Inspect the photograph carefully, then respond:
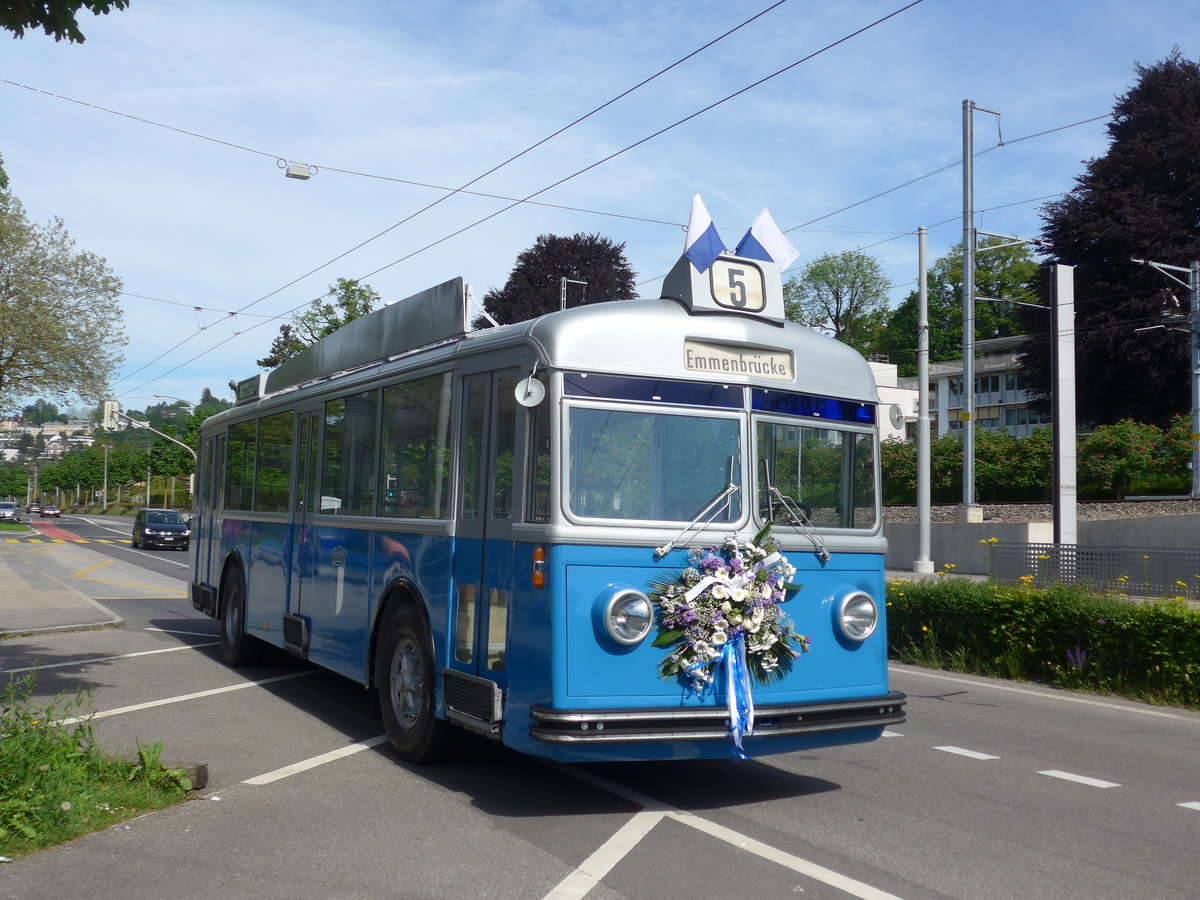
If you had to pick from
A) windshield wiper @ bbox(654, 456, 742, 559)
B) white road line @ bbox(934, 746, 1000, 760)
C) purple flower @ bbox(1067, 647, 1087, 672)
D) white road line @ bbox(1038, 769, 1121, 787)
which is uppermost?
windshield wiper @ bbox(654, 456, 742, 559)

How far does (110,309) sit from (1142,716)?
44136mm

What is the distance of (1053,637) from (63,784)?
29.9 feet

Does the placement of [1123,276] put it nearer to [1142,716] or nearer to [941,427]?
[1142,716]

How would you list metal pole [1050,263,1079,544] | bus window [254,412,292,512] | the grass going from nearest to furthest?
the grass, bus window [254,412,292,512], metal pole [1050,263,1079,544]

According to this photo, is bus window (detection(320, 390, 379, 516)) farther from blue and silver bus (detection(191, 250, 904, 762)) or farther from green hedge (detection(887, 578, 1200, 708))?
green hedge (detection(887, 578, 1200, 708))

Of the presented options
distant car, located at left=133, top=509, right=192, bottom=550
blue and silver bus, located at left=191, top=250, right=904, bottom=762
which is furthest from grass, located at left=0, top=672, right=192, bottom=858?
distant car, located at left=133, top=509, right=192, bottom=550

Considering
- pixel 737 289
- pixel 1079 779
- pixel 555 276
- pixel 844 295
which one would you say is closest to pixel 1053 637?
pixel 1079 779

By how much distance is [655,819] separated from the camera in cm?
616

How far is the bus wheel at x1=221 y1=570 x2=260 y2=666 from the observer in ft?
39.2

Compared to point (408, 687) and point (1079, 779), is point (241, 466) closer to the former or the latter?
point (408, 687)

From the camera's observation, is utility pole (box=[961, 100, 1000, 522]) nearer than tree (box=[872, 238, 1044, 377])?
Yes

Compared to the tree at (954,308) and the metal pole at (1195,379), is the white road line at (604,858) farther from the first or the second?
the tree at (954,308)

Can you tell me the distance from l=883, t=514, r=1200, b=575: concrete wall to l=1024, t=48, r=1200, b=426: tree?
1169 centimetres

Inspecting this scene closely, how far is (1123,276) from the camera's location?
4438 centimetres
